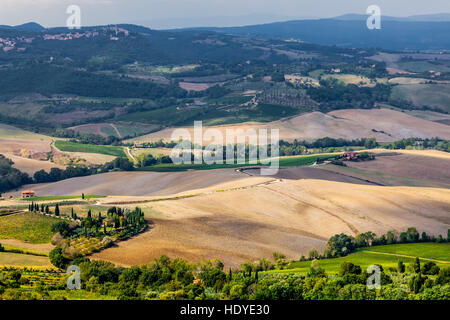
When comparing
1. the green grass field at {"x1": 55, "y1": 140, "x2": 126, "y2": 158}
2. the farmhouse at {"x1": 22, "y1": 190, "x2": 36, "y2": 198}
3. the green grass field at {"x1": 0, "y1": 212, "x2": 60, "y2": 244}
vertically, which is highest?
the green grass field at {"x1": 0, "y1": 212, "x2": 60, "y2": 244}

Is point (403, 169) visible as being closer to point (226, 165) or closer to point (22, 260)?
point (226, 165)

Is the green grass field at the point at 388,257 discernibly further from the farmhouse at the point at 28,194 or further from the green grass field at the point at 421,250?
the farmhouse at the point at 28,194

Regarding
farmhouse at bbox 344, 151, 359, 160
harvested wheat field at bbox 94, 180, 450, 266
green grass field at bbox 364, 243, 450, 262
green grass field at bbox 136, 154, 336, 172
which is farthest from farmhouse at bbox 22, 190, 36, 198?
farmhouse at bbox 344, 151, 359, 160

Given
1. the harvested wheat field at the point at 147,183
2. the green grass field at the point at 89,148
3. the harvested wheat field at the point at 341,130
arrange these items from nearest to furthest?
the harvested wheat field at the point at 147,183, the green grass field at the point at 89,148, the harvested wheat field at the point at 341,130

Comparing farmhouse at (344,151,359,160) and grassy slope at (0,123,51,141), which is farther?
grassy slope at (0,123,51,141)

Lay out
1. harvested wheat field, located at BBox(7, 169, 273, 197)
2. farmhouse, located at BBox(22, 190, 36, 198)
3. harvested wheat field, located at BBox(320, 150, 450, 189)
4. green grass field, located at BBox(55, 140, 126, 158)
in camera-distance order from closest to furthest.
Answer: harvested wheat field, located at BBox(7, 169, 273, 197) < farmhouse, located at BBox(22, 190, 36, 198) < harvested wheat field, located at BBox(320, 150, 450, 189) < green grass field, located at BBox(55, 140, 126, 158)

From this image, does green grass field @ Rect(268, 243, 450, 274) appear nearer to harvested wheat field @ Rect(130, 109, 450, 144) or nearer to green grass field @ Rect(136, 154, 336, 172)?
green grass field @ Rect(136, 154, 336, 172)

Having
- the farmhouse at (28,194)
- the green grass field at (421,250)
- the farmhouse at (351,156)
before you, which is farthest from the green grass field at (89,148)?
the green grass field at (421,250)
